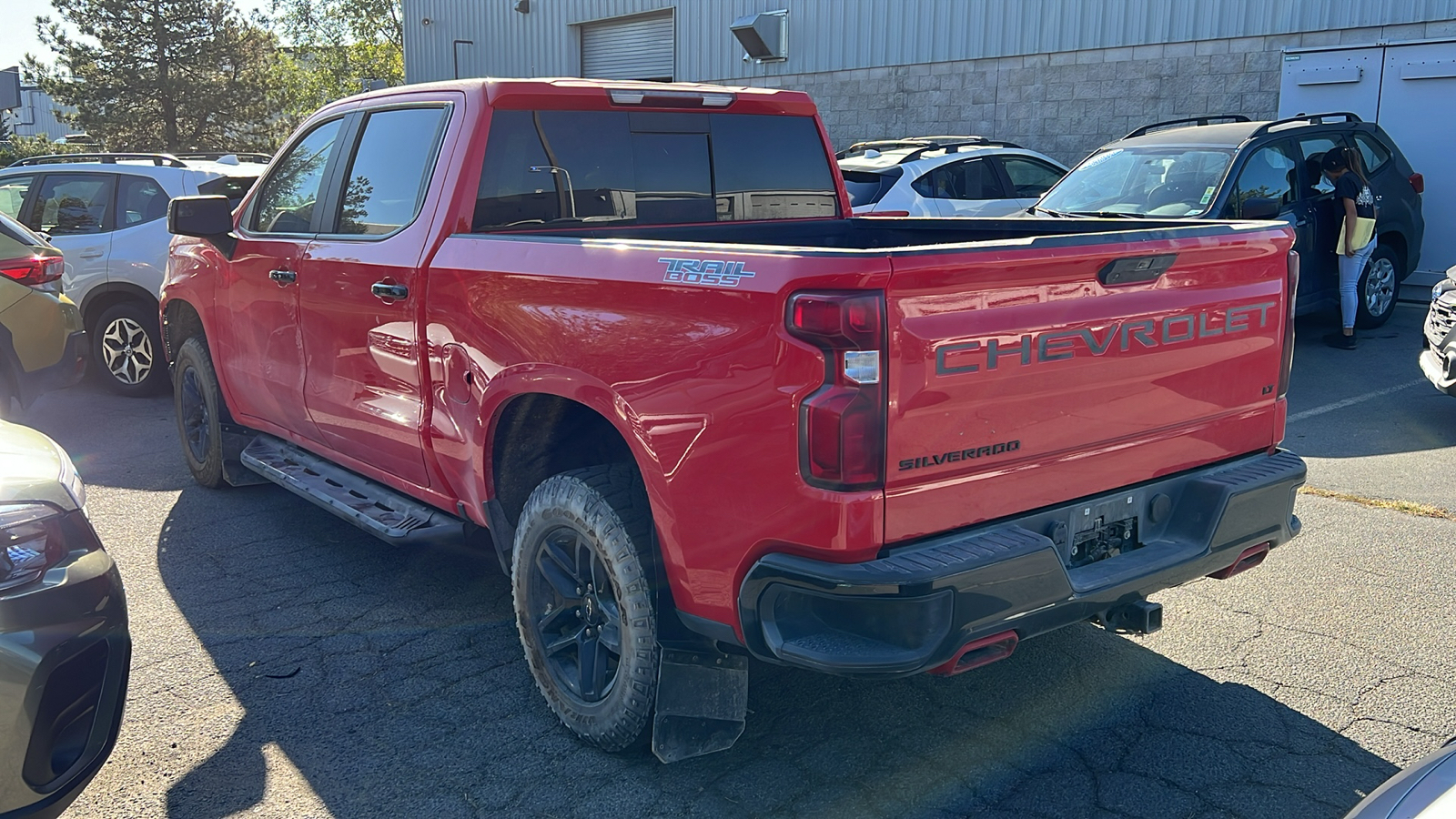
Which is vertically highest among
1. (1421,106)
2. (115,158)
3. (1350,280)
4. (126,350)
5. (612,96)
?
(1421,106)

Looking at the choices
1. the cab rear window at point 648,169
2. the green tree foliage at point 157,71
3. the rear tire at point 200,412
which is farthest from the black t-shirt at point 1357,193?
the green tree foliage at point 157,71

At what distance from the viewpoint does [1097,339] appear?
10.0 feet

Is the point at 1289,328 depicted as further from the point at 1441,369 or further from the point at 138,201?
the point at 138,201

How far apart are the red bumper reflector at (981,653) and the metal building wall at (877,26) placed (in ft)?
39.2

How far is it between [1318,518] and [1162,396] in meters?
2.89

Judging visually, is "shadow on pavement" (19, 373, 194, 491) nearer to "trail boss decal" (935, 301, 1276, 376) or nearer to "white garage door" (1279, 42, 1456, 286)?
"trail boss decal" (935, 301, 1276, 376)

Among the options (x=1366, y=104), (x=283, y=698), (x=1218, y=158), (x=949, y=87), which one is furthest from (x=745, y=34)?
(x=283, y=698)

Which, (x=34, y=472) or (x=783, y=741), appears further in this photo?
(x=783, y=741)

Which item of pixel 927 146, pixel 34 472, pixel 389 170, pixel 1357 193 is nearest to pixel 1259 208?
pixel 1357 193

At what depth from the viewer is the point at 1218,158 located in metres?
9.02

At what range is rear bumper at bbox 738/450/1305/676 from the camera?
2.67 meters

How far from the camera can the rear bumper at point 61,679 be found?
2.61 m

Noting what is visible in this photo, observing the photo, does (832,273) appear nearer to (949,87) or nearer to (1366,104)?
(1366,104)

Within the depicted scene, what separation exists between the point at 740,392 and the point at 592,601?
1027mm
